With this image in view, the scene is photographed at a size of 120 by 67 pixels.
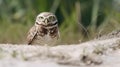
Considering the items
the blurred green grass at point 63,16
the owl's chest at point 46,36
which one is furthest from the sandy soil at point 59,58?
the blurred green grass at point 63,16

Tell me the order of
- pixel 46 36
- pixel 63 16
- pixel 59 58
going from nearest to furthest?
pixel 59 58
pixel 46 36
pixel 63 16

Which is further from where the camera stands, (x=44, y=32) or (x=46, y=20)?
(x=46, y=20)

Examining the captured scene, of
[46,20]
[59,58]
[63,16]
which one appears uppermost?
[59,58]

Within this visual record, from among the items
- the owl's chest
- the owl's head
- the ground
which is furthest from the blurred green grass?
the ground

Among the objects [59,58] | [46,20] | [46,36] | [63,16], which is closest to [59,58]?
[59,58]

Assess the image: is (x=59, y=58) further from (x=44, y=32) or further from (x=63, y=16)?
(x=63, y=16)

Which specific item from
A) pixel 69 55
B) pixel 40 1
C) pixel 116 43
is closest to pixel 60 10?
pixel 40 1
